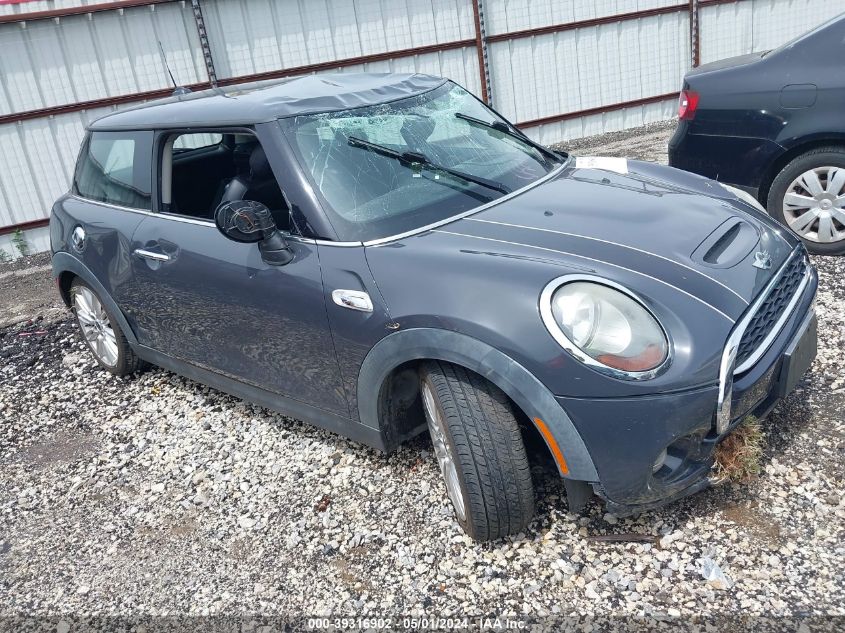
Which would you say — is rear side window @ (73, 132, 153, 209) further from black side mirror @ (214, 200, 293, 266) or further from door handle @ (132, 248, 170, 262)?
black side mirror @ (214, 200, 293, 266)

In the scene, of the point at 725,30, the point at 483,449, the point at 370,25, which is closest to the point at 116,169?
the point at 483,449

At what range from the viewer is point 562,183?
11.0ft

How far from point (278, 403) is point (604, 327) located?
66.9 inches

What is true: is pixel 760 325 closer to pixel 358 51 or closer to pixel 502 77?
pixel 358 51

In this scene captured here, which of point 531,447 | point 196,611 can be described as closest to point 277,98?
point 531,447

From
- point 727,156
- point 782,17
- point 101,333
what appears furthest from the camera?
point 782,17

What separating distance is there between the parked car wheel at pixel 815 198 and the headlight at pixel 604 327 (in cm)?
304

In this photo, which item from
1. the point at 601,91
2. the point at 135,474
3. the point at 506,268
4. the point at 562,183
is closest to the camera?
the point at 506,268

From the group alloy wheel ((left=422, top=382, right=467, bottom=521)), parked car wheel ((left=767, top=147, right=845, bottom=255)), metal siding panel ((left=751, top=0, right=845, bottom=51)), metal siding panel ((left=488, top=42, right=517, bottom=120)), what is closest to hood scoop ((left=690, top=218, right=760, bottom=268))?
alloy wheel ((left=422, top=382, right=467, bottom=521))

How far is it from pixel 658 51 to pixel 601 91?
46.0 inches

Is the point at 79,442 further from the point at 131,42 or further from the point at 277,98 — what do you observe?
the point at 131,42

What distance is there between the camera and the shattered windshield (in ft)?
Answer: 9.84

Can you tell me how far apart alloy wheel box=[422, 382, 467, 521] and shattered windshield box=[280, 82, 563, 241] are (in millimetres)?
703

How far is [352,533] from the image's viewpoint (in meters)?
2.98
